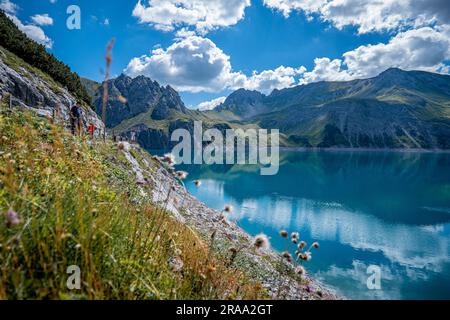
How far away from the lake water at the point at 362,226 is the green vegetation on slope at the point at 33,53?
28.6 m

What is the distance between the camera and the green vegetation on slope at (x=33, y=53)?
30.3 meters

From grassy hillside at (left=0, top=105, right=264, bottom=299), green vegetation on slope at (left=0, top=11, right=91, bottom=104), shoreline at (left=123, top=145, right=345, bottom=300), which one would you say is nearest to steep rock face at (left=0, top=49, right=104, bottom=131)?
green vegetation on slope at (left=0, top=11, right=91, bottom=104)

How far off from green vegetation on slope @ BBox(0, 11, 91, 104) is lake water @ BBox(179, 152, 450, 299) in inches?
1126

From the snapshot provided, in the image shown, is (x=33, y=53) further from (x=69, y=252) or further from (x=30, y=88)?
(x=69, y=252)

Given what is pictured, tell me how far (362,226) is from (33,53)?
1923 inches

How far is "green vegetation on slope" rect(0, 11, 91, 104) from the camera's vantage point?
30267mm

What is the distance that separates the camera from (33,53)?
3209cm

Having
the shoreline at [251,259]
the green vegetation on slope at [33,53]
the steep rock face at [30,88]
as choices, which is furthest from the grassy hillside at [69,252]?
the green vegetation on slope at [33,53]

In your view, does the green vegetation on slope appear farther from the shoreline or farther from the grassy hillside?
the grassy hillside

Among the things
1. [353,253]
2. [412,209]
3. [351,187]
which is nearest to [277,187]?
[351,187]

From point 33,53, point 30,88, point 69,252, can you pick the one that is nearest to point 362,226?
point 69,252

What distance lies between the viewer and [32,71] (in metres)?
28.7
